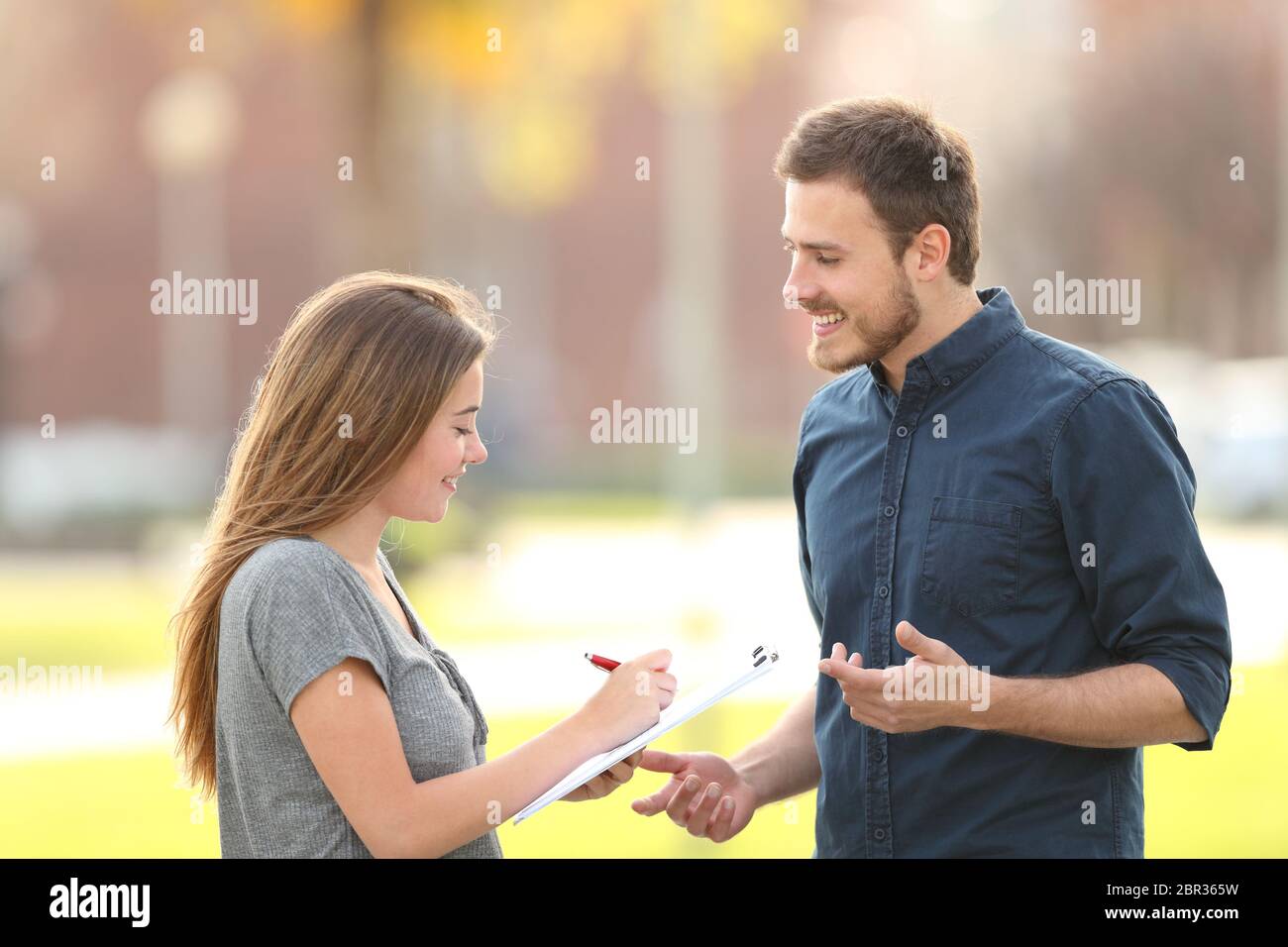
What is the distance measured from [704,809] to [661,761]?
14 cm

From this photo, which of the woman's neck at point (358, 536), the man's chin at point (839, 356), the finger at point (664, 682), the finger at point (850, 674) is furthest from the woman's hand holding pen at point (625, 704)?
the man's chin at point (839, 356)

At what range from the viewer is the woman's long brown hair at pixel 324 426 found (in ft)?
8.77

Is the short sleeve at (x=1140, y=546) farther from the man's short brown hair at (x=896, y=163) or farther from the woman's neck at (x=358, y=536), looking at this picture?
the woman's neck at (x=358, y=536)

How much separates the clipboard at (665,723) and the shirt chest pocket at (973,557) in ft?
1.48

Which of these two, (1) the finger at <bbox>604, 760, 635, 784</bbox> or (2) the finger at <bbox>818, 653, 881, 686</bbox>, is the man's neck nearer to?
(2) the finger at <bbox>818, 653, 881, 686</bbox>

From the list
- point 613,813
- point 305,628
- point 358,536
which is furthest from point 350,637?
point 613,813

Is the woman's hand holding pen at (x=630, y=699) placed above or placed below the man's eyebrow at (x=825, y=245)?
below

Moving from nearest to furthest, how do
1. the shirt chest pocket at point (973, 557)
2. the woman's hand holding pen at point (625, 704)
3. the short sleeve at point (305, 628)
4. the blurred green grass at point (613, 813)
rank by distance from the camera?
the short sleeve at point (305, 628) → the woman's hand holding pen at point (625, 704) → the shirt chest pocket at point (973, 557) → the blurred green grass at point (613, 813)

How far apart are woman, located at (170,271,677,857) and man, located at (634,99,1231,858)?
556mm

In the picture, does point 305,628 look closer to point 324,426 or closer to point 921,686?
point 324,426

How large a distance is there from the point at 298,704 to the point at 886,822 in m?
1.23

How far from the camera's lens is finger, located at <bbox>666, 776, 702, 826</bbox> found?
3277 mm

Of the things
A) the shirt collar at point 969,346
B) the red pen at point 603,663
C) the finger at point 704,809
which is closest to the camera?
the red pen at point 603,663

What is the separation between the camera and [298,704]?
250 centimetres
